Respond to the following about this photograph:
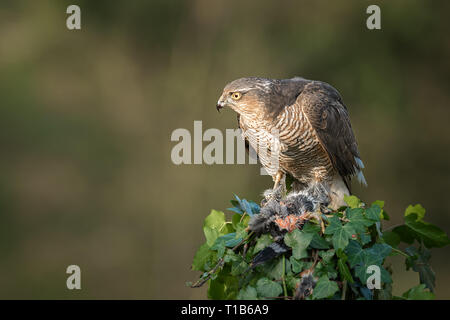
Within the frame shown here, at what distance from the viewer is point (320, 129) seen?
2.40 meters

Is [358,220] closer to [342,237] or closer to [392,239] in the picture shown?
[342,237]

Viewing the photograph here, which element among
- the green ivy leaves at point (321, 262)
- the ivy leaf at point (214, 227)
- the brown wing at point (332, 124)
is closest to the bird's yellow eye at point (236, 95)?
the brown wing at point (332, 124)

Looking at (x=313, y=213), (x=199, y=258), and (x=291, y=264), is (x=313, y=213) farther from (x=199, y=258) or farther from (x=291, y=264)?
(x=199, y=258)

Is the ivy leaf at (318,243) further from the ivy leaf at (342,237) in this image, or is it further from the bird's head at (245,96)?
the bird's head at (245,96)

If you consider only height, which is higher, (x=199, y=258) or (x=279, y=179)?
(x=279, y=179)

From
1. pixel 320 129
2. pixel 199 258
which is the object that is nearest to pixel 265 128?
pixel 320 129

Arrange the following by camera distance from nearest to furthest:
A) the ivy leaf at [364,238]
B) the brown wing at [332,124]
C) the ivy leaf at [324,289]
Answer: the ivy leaf at [324,289] → the ivy leaf at [364,238] → the brown wing at [332,124]

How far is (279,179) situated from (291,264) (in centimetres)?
127

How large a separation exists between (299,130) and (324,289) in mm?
1191

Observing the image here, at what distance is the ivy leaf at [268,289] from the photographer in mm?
1275

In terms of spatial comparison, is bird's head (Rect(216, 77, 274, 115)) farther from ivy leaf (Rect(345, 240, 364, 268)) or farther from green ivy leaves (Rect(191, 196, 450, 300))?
ivy leaf (Rect(345, 240, 364, 268))

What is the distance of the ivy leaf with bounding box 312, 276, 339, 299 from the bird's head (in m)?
1.05

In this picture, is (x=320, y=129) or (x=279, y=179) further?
(x=279, y=179)
